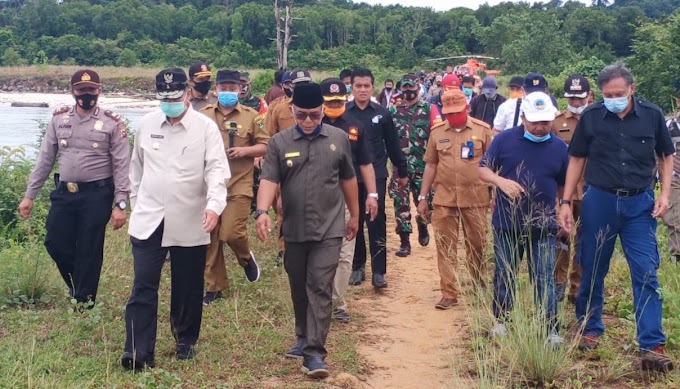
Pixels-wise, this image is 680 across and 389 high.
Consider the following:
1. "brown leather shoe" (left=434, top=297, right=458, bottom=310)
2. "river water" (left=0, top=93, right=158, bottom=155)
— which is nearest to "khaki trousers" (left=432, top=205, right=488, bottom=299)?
"brown leather shoe" (left=434, top=297, right=458, bottom=310)

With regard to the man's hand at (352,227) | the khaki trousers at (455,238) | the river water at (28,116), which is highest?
the man's hand at (352,227)

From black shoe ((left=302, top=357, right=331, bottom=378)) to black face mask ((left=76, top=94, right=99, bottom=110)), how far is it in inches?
105

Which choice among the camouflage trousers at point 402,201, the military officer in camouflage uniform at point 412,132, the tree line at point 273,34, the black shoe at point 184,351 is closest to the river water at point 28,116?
the military officer in camouflage uniform at point 412,132

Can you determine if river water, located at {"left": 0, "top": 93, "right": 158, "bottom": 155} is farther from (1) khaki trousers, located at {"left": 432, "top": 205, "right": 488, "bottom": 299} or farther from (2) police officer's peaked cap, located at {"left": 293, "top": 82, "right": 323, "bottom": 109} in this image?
(2) police officer's peaked cap, located at {"left": 293, "top": 82, "right": 323, "bottom": 109}

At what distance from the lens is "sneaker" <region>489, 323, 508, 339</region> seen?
18.2 feet

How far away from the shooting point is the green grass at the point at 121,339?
16.7 ft

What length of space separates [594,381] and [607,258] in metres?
0.89

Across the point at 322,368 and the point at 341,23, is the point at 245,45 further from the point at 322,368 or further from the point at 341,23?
the point at 322,368

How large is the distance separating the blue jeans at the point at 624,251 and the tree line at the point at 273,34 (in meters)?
51.1

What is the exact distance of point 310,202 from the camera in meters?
5.48

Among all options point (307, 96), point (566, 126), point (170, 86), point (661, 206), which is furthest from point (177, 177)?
point (566, 126)

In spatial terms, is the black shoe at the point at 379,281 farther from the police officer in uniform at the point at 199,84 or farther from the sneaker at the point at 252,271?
the police officer in uniform at the point at 199,84

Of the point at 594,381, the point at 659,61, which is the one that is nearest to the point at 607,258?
the point at 594,381

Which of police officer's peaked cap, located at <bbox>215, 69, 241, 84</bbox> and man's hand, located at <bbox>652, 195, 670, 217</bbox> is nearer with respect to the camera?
man's hand, located at <bbox>652, 195, 670, 217</bbox>
